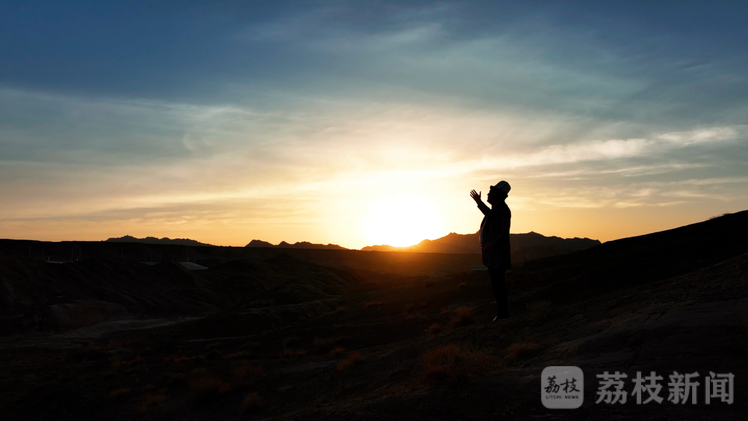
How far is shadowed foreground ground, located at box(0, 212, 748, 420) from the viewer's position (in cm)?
568

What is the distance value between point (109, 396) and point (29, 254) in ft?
326

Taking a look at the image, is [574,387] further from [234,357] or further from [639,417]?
[234,357]

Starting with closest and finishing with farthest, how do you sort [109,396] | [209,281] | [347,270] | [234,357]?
[109,396]
[234,357]
[209,281]
[347,270]

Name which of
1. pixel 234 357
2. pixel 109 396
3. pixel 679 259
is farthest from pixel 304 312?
pixel 679 259

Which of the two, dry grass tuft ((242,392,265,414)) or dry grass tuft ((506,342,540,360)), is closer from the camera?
dry grass tuft ((506,342,540,360))

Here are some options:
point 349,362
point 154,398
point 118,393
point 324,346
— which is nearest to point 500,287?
point 349,362

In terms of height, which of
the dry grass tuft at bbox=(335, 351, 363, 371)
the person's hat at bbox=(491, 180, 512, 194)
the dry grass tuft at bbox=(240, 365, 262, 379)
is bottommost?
the dry grass tuft at bbox=(240, 365, 262, 379)

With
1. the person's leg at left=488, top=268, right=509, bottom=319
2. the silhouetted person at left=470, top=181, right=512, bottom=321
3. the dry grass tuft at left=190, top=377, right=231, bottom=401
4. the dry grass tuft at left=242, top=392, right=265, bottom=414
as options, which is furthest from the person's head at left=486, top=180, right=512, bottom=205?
the dry grass tuft at left=190, top=377, right=231, bottom=401

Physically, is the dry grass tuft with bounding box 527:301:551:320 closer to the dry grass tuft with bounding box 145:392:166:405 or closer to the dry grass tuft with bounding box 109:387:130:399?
the dry grass tuft with bounding box 145:392:166:405

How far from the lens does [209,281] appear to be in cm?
8019

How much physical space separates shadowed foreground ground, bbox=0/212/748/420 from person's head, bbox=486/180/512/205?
2.51 meters

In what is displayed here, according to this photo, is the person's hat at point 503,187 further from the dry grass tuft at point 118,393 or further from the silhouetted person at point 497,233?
the dry grass tuft at point 118,393

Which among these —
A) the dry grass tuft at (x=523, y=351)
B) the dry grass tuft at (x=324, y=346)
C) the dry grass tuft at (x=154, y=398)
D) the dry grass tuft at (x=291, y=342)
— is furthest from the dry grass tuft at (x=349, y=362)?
the dry grass tuft at (x=291, y=342)

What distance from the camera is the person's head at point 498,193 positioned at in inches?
384
